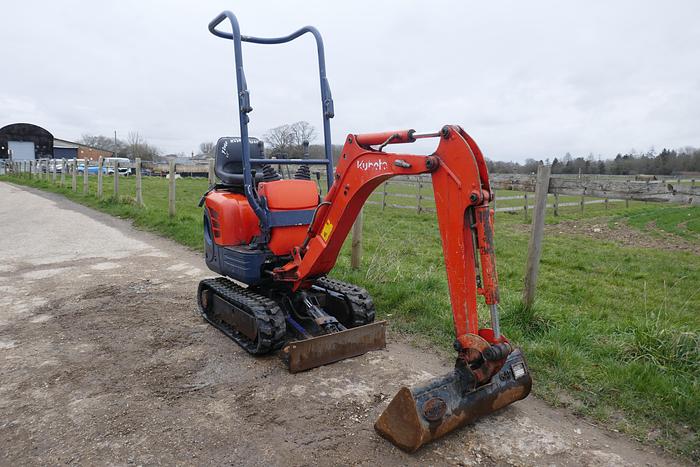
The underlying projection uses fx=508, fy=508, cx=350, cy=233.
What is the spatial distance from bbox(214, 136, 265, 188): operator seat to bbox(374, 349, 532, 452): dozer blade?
3078 mm

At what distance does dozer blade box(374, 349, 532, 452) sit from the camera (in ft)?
10.5

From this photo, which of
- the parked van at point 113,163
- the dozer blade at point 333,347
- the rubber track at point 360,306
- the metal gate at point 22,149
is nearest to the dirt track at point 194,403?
the dozer blade at point 333,347

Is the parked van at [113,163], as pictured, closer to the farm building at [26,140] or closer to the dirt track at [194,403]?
the dirt track at [194,403]

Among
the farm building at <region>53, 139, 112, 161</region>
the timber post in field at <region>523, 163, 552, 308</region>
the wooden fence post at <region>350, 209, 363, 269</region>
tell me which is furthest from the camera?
the farm building at <region>53, 139, 112, 161</region>

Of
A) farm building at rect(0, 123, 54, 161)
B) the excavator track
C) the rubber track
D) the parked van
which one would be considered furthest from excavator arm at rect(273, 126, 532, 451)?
farm building at rect(0, 123, 54, 161)

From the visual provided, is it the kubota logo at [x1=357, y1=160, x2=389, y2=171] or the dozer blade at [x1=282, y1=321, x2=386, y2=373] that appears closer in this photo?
the kubota logo at [x1=357, y1=160, x2=389, y2=171]

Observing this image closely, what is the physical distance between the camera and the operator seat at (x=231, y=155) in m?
5.47

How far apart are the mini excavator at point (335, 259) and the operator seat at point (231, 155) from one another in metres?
0.01

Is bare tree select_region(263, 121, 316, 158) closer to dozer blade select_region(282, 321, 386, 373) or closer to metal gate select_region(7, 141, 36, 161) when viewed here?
dozer blade select_region(282, 321, 386, 373)

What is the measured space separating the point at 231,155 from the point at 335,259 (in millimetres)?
1847

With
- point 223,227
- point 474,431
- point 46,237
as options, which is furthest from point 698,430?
point 46,237

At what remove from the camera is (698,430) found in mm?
3531

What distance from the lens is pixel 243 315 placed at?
478 centimetres

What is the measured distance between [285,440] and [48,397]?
1.92m
